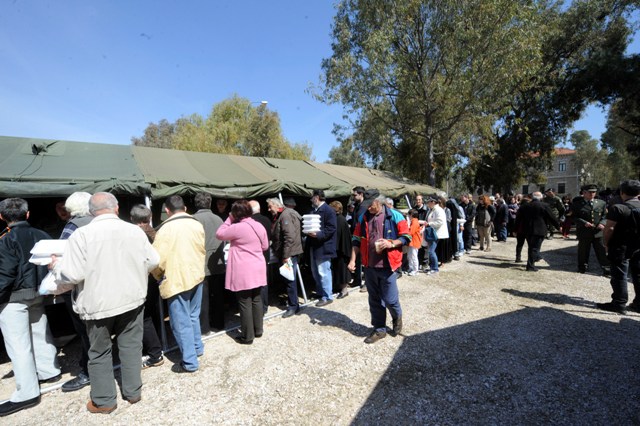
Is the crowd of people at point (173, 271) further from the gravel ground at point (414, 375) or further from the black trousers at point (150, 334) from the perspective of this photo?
the gravel ground at point (414, 375)

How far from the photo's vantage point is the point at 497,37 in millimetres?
11914

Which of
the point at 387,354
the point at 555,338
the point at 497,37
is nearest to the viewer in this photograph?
the point at 387,354

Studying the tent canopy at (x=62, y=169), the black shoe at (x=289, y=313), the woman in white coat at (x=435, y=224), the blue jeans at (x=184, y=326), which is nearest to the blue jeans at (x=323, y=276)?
the black shoe at (x=289, y=313)

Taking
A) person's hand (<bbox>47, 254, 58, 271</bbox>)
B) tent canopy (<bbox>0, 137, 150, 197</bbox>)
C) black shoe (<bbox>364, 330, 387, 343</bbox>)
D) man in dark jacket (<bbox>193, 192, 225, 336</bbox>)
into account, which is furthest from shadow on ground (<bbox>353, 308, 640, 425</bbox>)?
tent canopy (<bbox>0, 137, 150, 197</bbox>)

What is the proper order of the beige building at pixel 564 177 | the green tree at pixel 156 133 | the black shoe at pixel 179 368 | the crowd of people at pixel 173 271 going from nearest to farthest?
the crowd of people at pixel 173 271, the black shoe at pixel 179 368, the green tree at pixel 156 133, the beige building at pixel 564 177

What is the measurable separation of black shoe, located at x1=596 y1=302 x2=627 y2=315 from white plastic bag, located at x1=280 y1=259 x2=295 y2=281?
4.75 m

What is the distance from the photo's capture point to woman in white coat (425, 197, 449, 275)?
6949 millimetres

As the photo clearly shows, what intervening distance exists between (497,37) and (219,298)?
539 inches

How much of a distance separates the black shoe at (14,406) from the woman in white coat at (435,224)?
6730 millimetres

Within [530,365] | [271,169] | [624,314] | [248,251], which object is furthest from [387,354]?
[271,169]

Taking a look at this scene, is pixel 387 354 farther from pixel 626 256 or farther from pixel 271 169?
pixel 271 169

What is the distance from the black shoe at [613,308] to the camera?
455 cm

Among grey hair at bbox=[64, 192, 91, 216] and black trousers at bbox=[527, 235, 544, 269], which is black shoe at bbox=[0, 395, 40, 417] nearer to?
grey hair at bbox=[64, 192, 91, 216]

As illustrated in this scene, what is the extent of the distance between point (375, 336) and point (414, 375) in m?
0.77
